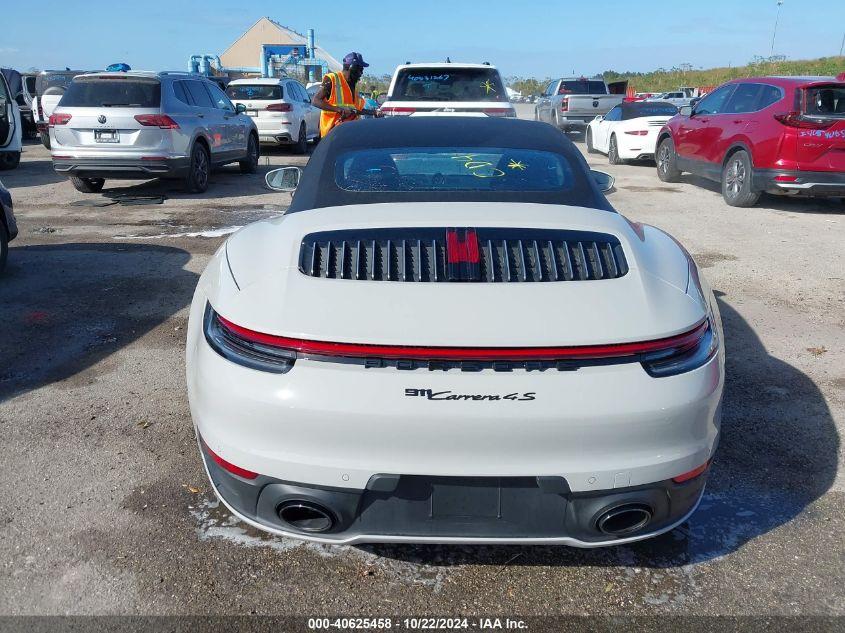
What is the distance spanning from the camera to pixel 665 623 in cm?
238

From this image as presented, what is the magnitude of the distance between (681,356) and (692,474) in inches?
14.6

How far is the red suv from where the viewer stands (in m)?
9.16

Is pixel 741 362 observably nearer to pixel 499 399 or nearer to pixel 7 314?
pixel 499 399

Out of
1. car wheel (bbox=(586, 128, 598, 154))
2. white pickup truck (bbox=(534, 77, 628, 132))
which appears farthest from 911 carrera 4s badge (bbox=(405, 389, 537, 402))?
white pickup truck (bbox=(534, 77, 628, 132))

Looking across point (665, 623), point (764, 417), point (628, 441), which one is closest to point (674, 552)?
point (665, 623)

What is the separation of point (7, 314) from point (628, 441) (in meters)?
4.98

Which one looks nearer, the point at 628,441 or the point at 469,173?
the point at 628,441

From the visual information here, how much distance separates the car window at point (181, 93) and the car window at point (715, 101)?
7.89 m

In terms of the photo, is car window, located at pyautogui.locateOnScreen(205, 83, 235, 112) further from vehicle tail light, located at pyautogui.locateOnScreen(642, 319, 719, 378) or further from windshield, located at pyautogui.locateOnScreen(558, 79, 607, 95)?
windshield, located at pyautogui.locateOnScreen(558, 79, 607, 95)

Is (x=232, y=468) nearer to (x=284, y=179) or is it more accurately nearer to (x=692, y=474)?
(x=692, y=474)

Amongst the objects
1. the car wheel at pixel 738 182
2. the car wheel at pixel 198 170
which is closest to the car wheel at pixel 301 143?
the car wheel at pixel 198 170

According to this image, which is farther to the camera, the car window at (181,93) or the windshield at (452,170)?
the car window at (181,93)

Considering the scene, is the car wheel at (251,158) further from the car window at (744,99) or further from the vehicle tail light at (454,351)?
the vehicle tail light at (454,351)

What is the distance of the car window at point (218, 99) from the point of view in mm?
12156
